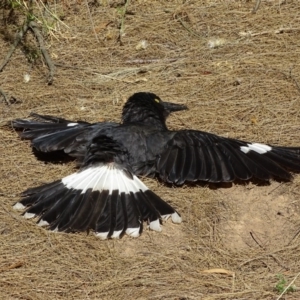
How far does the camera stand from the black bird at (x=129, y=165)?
545cm

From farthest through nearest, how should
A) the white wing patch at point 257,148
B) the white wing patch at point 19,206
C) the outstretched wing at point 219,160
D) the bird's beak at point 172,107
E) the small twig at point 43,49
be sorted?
the small twig at point 43,49 < the bird's beak at point 172,107 < the white wing patch at point 257,148 < the outstretched wing at point 219,160 < the white wing patch at point 19,206

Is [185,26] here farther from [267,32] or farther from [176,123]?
[176,123]

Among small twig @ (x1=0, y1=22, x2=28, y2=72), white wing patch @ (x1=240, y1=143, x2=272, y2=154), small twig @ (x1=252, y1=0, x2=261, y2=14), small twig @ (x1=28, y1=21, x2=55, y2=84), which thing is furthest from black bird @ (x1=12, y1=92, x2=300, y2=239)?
small twig @ (x1=252, y1=0, x2=261, y2=14)

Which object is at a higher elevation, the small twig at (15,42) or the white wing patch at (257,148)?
the small twig at (15,42)

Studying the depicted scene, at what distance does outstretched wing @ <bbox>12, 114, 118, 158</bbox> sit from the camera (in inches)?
254

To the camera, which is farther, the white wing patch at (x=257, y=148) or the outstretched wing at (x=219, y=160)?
the white wing patch at (x=257, y=148)

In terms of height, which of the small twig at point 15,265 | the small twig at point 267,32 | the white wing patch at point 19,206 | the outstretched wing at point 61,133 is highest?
the small twig at point 267,32

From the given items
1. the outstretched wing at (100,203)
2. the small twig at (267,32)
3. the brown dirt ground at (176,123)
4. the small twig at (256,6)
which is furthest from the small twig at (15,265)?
the small twig at (256,6)

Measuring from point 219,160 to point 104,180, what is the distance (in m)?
1.07

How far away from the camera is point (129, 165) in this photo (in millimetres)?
6145

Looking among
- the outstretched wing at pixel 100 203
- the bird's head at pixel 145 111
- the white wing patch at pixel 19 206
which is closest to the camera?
the outstretched wing at pixel 100 203

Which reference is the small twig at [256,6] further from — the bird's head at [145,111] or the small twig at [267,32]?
the bird's head at [145,111]

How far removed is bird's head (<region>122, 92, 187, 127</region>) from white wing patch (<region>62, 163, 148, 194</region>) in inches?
37.9

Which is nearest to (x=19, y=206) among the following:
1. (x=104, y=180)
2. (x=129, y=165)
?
(x=104, y=180)
